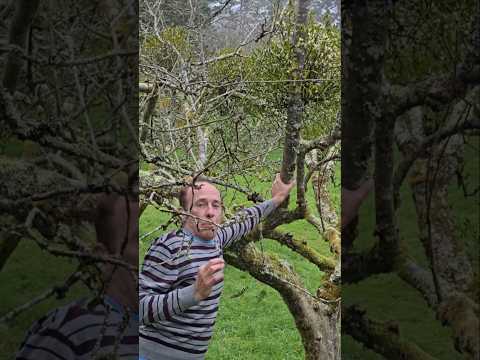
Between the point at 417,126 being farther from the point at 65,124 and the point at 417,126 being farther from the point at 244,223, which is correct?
the point at 65,124

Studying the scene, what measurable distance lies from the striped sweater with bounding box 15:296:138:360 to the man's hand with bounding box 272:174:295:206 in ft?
2.34

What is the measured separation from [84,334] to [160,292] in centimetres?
33

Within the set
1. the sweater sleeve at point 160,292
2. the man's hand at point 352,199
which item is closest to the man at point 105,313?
the sweater sleeve at point 160,292

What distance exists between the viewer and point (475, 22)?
77.0 inches

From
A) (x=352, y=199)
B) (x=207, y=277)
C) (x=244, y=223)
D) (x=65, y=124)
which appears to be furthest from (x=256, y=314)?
(x=65, y=124)

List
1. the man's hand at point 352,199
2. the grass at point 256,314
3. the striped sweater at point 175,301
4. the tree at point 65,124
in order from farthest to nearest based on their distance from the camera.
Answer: the grass at point 256,314 < the striped sweater at point 175,301 < the man's hand at point 352,199 < the tree at point 65,124

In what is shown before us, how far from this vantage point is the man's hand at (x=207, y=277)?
2316 mm

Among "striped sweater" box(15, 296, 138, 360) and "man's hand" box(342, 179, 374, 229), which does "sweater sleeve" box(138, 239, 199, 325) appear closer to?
"striped sweater" box(15, 296, 138, 360)

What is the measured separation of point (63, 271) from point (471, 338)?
1395mm

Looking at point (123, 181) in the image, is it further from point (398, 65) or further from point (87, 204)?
point (398, 65)

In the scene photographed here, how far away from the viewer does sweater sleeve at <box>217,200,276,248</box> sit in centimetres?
239

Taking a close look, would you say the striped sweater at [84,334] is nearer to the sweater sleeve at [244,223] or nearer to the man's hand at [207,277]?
the man's hand at [207,277]

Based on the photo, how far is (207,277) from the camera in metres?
2.33

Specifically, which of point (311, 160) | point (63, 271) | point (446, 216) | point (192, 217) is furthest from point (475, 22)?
point (63, 271)
